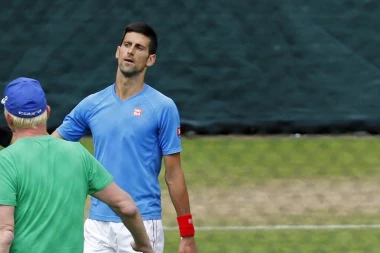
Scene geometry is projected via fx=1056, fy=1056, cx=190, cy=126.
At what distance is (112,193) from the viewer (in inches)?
181

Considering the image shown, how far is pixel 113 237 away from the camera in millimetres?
5812

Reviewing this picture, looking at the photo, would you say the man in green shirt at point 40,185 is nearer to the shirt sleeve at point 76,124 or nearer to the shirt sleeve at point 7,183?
the shirt sleeve at point 7,183

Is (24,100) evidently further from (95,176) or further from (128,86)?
(128,86)

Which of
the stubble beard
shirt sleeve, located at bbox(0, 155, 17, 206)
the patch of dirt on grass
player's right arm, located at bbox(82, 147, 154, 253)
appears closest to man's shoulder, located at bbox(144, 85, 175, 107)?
the stubble beard

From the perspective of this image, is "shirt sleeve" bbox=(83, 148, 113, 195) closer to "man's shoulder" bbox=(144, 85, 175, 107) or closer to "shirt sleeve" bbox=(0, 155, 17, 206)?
"shirt sleeve" bbox=(0, 155, 17, 206)

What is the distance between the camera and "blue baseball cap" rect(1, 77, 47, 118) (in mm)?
4420

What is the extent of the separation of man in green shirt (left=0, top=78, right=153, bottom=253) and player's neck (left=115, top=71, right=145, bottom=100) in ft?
4.52

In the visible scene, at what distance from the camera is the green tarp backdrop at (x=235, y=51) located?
868cm

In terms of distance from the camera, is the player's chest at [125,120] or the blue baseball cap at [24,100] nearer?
the blue baseball cap at [24,100]

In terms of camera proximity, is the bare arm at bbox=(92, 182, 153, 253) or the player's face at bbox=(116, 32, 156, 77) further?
the player's face at bbox=(116, 32, 156, 77)

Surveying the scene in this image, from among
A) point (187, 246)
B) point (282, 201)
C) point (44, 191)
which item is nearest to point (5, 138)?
point (187, 246)

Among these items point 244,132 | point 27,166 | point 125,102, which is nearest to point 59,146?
point 27,166

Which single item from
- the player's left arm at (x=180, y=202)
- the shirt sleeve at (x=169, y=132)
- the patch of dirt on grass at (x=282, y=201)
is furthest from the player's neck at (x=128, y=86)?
the patch of dirt on grass at (x=282, y=201)

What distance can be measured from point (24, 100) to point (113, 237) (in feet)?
5.21
